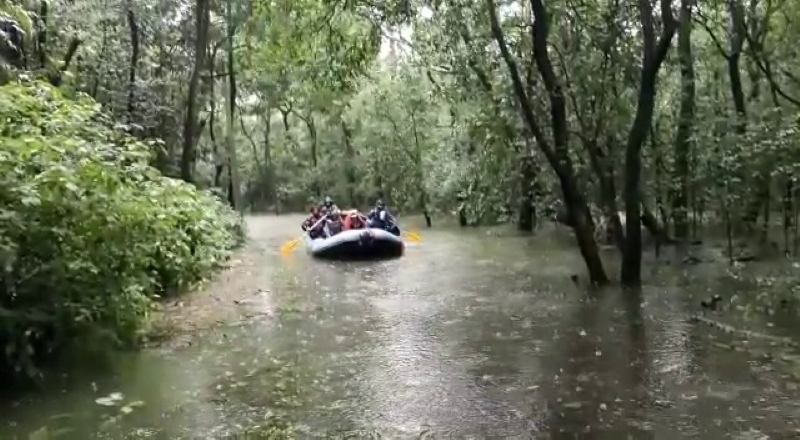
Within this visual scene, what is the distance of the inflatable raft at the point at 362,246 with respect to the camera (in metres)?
20.0

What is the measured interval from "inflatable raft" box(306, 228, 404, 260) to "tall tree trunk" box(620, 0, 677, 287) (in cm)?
762

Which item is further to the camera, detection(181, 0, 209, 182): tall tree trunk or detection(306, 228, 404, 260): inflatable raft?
detection(306, 228, 404, 260): inflatable raft

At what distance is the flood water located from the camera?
Result: 653 cm

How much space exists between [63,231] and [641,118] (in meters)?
8.35

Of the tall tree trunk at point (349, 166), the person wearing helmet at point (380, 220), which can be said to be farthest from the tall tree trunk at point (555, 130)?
the tall tree trunk at point (349, 166)

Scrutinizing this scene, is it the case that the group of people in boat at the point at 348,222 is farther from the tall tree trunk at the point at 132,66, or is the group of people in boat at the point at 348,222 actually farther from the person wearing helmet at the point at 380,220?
the tall tree trunk at the point at 132,66

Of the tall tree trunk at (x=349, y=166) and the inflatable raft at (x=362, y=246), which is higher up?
the tall tree trunk at (x=349, y=166)

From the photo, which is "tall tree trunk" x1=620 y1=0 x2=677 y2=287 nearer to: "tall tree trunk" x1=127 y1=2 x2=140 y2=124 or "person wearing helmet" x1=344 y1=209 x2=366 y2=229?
"person wearing helmet" x1=344 y1=209 x2=366 y2=229

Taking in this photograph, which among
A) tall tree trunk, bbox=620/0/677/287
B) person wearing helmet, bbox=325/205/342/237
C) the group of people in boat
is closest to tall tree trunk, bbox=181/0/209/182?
the group of people in boat

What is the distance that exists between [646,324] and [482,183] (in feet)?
35.6

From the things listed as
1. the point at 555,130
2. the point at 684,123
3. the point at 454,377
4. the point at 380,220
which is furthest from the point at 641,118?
the point at 380,220

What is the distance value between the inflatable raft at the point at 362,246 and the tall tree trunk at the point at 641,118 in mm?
7615

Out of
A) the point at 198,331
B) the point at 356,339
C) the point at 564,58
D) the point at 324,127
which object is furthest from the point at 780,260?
the point at 324,127

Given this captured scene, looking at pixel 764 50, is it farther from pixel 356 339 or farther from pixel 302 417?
pixel 302 417
